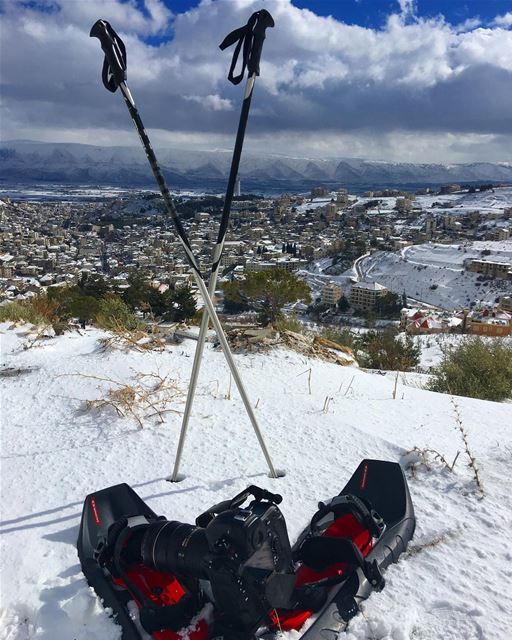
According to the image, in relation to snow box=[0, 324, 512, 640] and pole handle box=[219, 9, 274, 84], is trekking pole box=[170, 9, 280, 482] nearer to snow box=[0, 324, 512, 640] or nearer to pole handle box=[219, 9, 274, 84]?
pole handle box=[219, 9, 274, 84]

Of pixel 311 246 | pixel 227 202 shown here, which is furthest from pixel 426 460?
pixel 311 246

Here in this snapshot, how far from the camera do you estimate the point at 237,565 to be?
144 centimetres

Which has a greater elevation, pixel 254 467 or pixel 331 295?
pixel 254 467

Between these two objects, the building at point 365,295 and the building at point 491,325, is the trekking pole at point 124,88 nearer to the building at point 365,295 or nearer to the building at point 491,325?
the building at point 491,325

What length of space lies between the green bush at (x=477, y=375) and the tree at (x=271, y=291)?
2590 mm

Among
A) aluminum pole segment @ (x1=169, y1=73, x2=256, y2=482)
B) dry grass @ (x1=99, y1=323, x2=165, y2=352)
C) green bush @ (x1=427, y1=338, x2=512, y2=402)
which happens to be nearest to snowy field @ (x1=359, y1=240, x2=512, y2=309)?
green bush @ (x1=427, y1=338, x2=512, y2=402)

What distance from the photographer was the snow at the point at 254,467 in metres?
1.70

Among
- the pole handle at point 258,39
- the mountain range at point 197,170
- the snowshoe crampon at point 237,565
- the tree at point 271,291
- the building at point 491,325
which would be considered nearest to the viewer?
the snowshoe crampon at point 237,565

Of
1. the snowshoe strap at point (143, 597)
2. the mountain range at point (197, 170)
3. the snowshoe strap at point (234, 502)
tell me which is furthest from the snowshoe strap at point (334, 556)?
the mountain range at point (197, 170)

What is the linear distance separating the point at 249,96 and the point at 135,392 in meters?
2.13

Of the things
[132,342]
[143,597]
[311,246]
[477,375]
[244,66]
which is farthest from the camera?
[311,246]

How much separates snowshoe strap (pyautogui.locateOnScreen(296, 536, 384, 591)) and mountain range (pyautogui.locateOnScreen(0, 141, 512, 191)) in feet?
267

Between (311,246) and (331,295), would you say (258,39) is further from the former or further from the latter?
(311,246)

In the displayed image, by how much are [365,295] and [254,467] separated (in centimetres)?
3444
